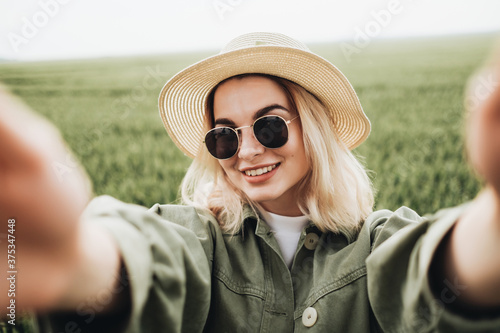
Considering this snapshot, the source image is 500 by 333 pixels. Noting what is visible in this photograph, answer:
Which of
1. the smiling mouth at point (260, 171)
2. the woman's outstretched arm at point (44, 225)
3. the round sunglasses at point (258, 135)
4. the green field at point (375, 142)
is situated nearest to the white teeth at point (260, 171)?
the smiling mouth at point (260, 171)

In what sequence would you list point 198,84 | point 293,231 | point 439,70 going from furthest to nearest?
point 439,70, point 198,84, point 293,231

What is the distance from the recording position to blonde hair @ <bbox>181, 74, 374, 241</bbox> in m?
1.75

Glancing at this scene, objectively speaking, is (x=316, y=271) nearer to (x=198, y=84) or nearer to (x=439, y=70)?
(x=198, y=84)

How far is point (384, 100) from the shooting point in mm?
10781

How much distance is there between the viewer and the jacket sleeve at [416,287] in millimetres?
931

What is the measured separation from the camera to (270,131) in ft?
5.52

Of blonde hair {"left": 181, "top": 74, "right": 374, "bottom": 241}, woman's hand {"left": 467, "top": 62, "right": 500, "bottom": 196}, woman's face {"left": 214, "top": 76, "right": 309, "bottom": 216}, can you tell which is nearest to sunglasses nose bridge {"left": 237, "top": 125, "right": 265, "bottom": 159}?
woman's face {"left": 214, "top": 76, "right": 309, "bottom": 216}

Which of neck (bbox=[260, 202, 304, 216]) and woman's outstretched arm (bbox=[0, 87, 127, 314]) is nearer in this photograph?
woman's outstretched arm (bbox=[0, 87, 127, 314])

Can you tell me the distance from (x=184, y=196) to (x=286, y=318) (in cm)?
82

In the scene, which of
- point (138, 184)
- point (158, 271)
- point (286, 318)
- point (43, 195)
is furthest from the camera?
point (138, 184)

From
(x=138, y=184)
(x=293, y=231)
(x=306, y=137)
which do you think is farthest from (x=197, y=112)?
(x=138, y=184)

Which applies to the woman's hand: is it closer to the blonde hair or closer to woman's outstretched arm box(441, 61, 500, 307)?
→ woman's outstretched arm box(441, 61, 500, 307)

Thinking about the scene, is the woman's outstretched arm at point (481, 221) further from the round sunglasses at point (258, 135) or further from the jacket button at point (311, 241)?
the round sunglasses at point (258, 135)

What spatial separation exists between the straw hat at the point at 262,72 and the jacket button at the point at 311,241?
656 millimetres
